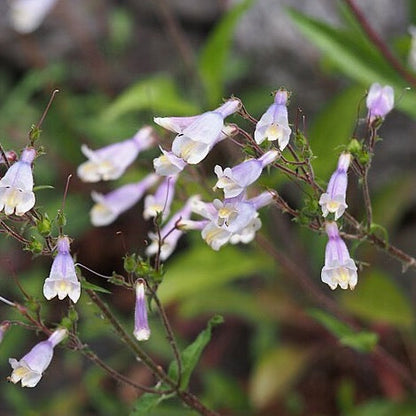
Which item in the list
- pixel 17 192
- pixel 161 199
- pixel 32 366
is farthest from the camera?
pixel 161 199

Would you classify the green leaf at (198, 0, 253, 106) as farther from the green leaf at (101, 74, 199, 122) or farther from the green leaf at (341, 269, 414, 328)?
the green leaf at (341, 269, 414, 328)

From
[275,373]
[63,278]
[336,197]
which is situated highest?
[336,197]

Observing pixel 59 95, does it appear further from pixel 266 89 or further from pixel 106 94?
pixel 266 89

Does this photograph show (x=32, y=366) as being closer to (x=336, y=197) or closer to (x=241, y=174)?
(x=241, y=174)

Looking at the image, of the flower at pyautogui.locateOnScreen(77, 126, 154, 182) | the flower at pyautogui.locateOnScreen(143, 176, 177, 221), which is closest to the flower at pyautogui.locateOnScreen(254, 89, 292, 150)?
the flower at pyautogui.locateOnScreen(143, 176, 177, 221)

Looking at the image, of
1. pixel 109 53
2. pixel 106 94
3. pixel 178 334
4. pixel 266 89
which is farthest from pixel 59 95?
pixel 178 334

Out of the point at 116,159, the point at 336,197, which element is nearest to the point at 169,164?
the point at 336,197

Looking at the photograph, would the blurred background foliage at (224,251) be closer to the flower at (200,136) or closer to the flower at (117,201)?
the flower at (117,201)

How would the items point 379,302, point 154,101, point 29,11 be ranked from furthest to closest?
1. point 29,11
2. point 379,302
3. point 154,101
